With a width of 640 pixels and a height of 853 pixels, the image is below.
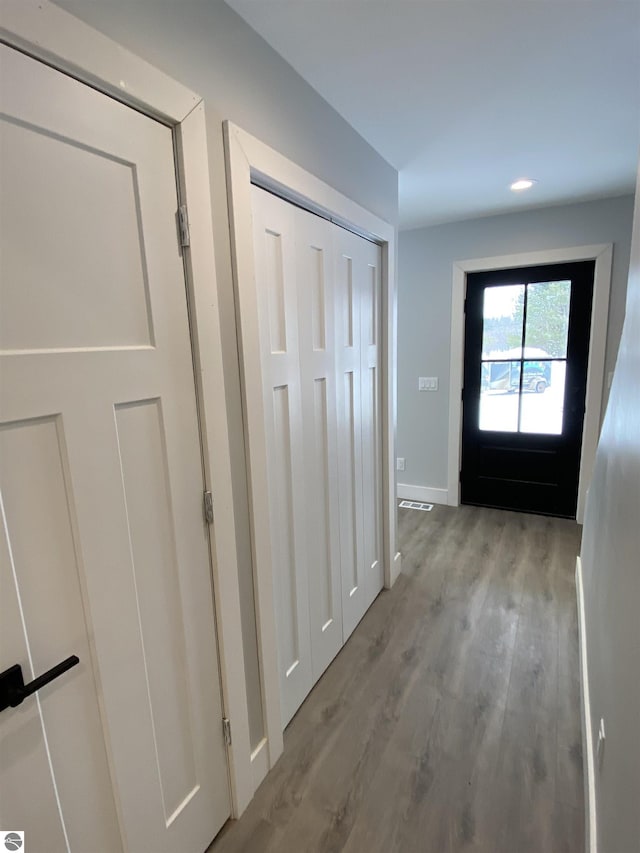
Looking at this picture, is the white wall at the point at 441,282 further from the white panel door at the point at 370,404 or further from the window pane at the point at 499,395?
the white panel door at the point at 370,404

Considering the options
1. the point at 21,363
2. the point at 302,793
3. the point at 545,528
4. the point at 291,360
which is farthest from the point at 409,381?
the point at 21,363

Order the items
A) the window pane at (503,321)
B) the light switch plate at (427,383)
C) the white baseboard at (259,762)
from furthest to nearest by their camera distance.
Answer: the light switch plate at (427,383) < the window pane at (503,321) < the white baseboard at (259,762)

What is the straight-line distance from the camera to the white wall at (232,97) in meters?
0.92

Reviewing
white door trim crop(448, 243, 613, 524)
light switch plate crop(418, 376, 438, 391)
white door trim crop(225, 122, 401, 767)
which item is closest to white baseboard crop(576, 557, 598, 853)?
white door trim crop(225, 122, 401, 767)

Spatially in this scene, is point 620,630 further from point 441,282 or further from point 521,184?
point 441,282

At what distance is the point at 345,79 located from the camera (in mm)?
1486

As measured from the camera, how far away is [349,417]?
2.02m

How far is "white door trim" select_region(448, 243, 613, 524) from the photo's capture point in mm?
3043

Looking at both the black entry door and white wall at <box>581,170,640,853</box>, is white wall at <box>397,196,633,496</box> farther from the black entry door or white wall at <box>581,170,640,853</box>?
white wall at <box>581,170,640,853</box>

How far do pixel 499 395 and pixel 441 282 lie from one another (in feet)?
3.52

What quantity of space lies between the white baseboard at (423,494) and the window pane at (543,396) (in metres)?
0.95

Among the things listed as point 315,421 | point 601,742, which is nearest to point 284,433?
point 315,421

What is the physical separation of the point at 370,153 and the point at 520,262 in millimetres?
1796

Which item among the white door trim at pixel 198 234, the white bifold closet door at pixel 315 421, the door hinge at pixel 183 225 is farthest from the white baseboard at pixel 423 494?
the door hinge at pixel 183 225
